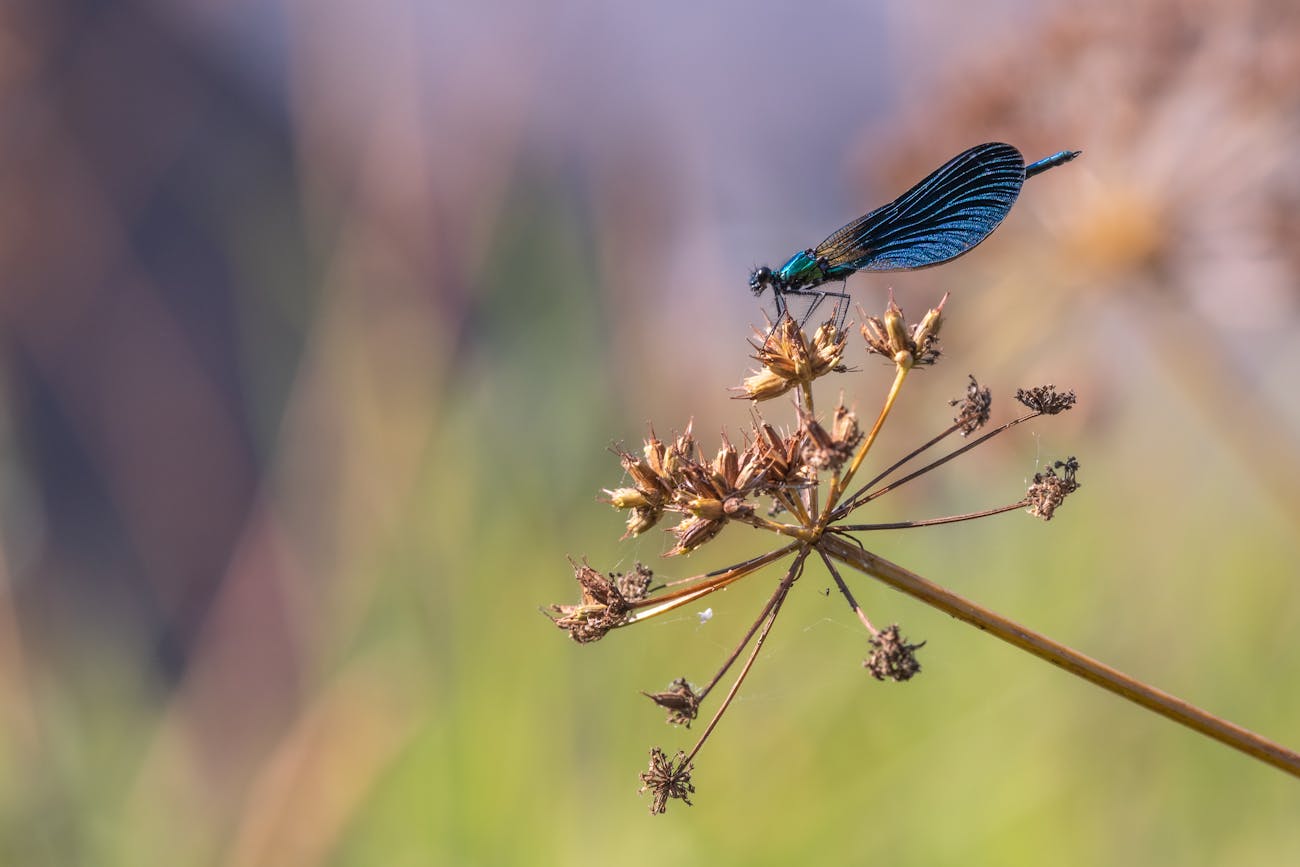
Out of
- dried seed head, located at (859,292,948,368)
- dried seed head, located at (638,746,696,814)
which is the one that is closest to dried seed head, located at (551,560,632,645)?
dried seed head, located at (638,746,696,814)

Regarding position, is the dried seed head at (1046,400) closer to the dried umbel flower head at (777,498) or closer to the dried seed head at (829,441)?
the dried umbel flower head at (777,498)

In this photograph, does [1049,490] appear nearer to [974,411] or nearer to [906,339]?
[974,411]

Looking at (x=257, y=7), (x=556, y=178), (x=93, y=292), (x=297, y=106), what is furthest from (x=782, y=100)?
(x=257, y=7)

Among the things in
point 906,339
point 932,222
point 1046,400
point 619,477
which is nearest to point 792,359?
point 906,339

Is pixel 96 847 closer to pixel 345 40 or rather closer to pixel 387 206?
pixel 387 206

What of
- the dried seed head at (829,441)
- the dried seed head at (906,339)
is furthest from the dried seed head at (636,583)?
the dried seed head at (906,339)

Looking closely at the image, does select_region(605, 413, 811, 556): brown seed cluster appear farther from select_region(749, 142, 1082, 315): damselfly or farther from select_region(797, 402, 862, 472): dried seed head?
select_region(749, 142, 1082, 315): damselfly

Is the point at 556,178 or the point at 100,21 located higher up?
the point at 100,21
